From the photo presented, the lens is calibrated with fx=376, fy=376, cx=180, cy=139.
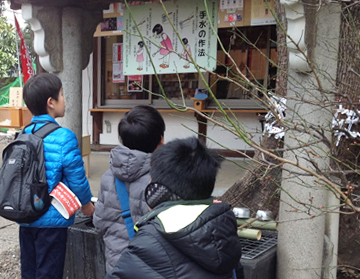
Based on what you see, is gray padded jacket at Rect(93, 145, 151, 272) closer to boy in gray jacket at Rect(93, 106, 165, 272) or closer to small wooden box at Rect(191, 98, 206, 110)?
boy in gray jacket at Rect(93, 106, 165, 272)

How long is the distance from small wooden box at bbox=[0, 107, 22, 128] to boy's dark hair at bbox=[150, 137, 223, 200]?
7.65 meters

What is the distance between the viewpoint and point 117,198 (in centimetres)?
212

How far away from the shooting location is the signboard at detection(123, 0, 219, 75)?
4766 millimetres

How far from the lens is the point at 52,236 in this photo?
96.1 inches

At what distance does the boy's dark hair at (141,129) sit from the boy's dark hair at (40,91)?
2.22ft

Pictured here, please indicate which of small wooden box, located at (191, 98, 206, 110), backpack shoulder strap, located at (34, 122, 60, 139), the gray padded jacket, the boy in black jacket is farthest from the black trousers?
small wooden box, located at (191, 98, 206, 110)

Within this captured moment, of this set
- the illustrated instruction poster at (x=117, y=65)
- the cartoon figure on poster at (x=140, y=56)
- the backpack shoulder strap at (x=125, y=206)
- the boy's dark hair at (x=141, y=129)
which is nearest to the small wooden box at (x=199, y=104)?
the illustrated instruction poster at (x=117, y=65)

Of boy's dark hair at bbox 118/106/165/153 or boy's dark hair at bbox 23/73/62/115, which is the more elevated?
boy's dark hair at bbox 23/73/62/115

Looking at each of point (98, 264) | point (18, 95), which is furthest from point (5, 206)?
point (18, 95)

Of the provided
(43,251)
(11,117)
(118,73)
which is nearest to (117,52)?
(118,73)

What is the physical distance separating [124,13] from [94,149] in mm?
4928

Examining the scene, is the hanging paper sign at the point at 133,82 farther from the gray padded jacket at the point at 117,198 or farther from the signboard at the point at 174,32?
the gray padded jacket at the point at 117,198

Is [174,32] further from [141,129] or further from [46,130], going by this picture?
[141,129]

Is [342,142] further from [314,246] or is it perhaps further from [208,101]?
[208,101]
